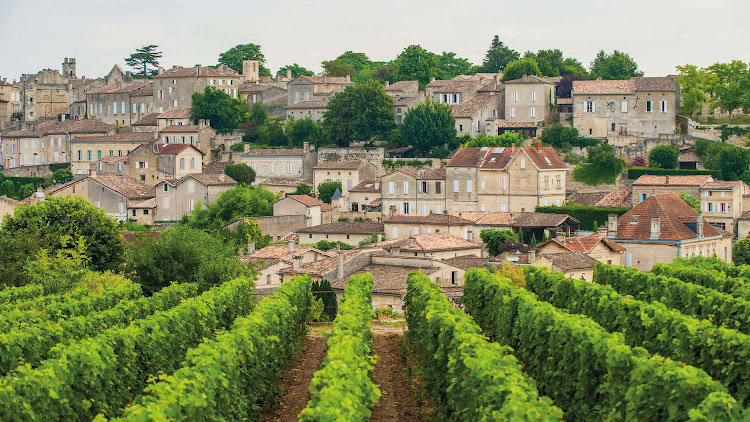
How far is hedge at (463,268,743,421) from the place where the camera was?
12.8 meters

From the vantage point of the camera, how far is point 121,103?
3447 inches

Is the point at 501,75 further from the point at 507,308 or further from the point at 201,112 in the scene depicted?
the point at 507,308

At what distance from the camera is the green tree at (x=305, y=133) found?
7231cm

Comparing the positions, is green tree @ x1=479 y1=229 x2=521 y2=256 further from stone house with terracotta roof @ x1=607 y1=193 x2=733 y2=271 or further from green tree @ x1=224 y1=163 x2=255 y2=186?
green tree @ x1=224 y1=163 x2=255 y2=186

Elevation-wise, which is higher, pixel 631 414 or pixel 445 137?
pixel 445 137

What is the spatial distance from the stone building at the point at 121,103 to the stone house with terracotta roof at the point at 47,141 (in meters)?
2.66

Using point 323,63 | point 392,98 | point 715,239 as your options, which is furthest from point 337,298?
point 323,63

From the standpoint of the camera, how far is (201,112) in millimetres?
78562

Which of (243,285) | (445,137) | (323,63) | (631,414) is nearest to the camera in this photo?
(631,414)

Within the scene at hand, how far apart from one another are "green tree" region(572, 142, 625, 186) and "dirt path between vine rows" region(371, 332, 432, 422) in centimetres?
3745

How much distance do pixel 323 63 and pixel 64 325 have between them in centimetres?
8416

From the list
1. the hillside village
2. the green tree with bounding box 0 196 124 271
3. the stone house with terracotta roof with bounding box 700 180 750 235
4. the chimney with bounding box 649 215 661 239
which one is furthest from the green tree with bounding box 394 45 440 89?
the green tree with bounding box 0 196 124 271

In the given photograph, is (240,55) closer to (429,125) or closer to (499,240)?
(429,125)

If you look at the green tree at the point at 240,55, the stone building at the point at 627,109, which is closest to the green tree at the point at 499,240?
the stone building at the point at 627,109
